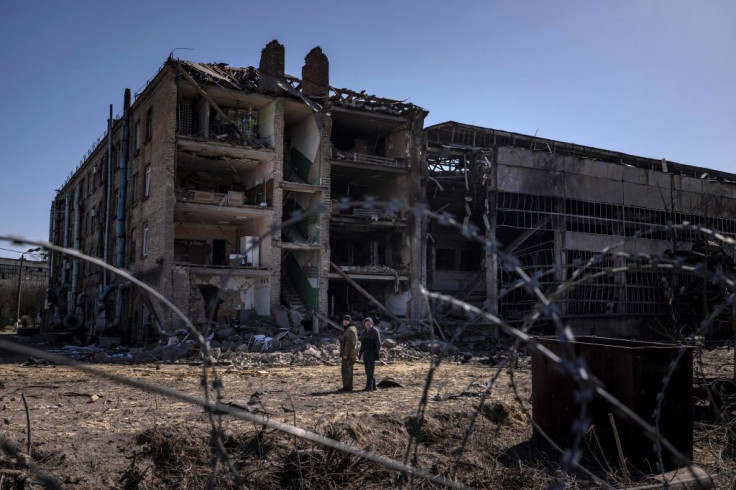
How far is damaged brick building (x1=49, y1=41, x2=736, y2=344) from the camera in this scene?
28.2 m

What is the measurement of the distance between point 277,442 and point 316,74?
25425 mm

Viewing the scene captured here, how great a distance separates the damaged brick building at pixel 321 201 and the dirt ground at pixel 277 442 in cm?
1518

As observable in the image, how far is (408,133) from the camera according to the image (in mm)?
32156

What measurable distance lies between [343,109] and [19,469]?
1012 inches

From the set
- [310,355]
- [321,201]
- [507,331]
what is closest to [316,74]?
[321,201]

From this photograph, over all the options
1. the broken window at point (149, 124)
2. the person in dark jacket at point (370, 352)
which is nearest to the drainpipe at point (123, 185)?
the broken window at point (149, 124)

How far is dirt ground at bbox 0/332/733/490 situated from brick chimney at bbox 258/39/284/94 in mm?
19223

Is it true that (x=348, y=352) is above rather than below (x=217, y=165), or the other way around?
below

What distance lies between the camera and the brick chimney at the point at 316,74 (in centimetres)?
3081

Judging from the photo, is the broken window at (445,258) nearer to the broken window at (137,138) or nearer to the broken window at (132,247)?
the broken window at (132,247)

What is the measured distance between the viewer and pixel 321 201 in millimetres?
28375

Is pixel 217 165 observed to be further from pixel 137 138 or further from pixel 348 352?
pixel 348 352

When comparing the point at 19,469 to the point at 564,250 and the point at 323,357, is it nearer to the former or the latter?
the point at 323,357

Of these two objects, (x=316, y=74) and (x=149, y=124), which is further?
(x=316, y=74)
